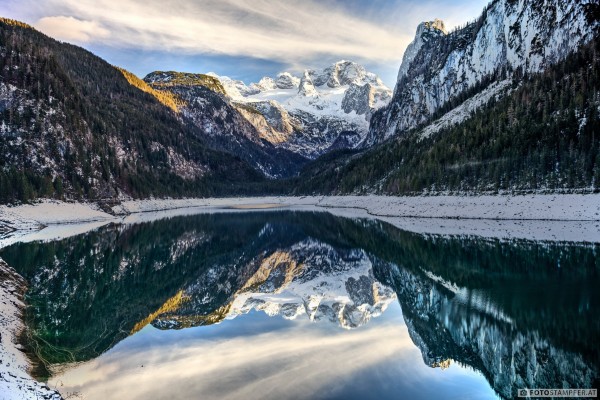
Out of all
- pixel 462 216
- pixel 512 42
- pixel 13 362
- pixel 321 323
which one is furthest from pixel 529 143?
pixel 13 362

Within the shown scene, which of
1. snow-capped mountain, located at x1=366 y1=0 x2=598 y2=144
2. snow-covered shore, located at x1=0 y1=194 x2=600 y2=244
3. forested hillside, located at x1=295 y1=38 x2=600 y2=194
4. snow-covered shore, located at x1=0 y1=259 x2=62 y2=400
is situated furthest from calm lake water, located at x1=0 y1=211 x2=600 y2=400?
snow-capped mountain, located at x1=366 y1=0 x2=598 y2=144

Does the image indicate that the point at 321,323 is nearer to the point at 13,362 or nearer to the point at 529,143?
the point at 13,362

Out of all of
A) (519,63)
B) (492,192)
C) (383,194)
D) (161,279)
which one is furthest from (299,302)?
(519,63)

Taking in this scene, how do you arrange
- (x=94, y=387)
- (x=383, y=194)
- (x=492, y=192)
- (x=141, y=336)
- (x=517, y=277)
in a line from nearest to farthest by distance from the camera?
(x=94, y=387)
(x=141, y=336)
(x=517, y=277)
(x=492, y=192)
(x=383, y=194)

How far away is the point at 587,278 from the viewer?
29.4 metres

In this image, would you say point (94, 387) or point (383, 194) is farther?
point (383, 194)

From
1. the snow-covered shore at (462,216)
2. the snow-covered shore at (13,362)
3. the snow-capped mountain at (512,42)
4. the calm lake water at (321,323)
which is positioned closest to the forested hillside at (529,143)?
the snow-covered shore at (462,216)

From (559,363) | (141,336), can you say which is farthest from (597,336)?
(141,336)

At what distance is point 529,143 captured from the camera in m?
87.0

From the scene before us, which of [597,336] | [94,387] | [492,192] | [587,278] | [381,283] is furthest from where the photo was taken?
[492,192]

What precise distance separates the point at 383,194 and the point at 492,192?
1995 inches

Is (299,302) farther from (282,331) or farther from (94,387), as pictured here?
(94,387)

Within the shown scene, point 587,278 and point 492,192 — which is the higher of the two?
point 492,192

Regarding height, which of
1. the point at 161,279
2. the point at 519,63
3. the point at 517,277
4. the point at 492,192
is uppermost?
the point at 519,63
